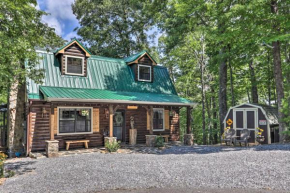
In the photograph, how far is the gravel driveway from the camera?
19.5 ft

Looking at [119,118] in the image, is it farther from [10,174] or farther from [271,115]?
[271,115]

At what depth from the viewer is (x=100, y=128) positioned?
13.4 meters

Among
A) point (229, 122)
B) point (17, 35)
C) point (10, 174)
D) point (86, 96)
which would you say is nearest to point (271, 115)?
point (229, 122)

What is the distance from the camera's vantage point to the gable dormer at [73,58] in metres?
13.2

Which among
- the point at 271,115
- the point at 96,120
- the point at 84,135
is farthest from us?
the point at 271,115

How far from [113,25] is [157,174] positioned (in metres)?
19.2

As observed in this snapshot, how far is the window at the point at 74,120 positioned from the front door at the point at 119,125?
1.85 meters

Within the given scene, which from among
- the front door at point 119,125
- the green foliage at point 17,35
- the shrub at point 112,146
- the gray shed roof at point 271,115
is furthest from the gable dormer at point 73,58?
the gray shed roof at point 271,115

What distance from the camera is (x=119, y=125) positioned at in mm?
14445

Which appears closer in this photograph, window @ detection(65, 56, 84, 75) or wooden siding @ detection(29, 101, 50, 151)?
wooden siding @ detection(29, 101, 50, 151)

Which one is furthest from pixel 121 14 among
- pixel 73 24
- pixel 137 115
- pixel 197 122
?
pixel 197 122

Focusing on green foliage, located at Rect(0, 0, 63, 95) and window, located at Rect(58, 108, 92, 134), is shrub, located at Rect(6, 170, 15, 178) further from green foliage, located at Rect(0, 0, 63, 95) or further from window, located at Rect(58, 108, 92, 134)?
window, located at Rect(58, 108, 92, 134)

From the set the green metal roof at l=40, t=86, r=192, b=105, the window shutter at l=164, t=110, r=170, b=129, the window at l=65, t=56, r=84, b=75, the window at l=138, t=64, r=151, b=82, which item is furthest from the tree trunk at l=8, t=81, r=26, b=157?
the window shutter at l=164, t=110, r=170, b=129

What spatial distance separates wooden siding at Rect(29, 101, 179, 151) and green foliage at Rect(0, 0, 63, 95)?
2775 millimetres
